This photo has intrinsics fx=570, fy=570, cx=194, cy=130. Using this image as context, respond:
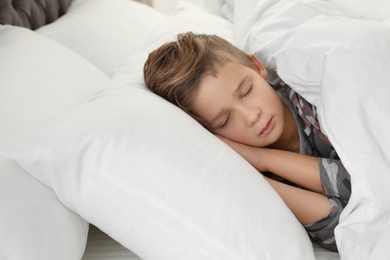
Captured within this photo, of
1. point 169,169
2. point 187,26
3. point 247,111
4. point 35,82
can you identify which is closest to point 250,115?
point 247,111

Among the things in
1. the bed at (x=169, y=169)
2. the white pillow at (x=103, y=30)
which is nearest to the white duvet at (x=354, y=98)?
the bed at (x=169, y=169)

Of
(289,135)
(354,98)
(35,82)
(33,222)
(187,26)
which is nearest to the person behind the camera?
(33,222)

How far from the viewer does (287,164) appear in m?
1.00

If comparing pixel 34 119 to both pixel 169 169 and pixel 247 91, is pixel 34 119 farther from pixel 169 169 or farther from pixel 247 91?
pixel 247 91

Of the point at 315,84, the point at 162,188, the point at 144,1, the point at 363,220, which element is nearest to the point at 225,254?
the point at 162,188

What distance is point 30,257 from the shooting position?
0.73 meters

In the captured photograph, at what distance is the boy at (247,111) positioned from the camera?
3.20ft

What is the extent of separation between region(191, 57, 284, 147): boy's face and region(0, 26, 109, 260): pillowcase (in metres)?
0.24

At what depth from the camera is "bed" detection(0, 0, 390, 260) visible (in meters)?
0.75

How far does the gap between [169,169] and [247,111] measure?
281 mm

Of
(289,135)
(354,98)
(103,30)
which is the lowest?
(103,30)

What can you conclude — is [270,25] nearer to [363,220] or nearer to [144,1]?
[363,220]

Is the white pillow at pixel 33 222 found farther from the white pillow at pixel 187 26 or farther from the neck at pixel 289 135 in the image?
the white pillow at pixel 187 26

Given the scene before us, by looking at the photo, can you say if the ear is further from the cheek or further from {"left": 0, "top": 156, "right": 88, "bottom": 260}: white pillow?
{"left": 0, "top": 156, "right": 88, "bottom": 260}: white pillow
